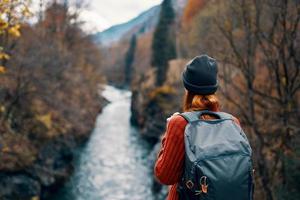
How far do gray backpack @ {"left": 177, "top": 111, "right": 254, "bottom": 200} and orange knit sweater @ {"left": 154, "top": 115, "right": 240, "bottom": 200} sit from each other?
0.09 m

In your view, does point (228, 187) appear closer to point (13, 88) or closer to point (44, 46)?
point (13, 88)

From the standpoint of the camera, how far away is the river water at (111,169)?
74.8 feet

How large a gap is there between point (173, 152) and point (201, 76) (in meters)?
0.67

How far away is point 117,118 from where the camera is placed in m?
50.2

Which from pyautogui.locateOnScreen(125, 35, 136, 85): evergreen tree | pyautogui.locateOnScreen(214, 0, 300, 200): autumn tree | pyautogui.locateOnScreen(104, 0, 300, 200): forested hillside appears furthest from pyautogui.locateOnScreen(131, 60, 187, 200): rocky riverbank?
pyautogui.locateOnScreen(125, 35, 136, 85): evergreen tree

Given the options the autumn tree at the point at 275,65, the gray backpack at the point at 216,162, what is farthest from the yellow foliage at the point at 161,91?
the gray backpack at the point at 216,162

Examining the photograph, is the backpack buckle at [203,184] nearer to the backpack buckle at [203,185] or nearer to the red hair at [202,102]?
the backpack buckle at [203,185]

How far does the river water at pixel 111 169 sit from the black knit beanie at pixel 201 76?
19.2m

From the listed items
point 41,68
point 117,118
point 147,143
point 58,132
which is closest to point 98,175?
point 58,132

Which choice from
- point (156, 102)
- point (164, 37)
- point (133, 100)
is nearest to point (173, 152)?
point (156, 102)

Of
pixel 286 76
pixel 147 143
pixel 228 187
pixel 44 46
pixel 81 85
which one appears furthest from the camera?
pixel 81 85

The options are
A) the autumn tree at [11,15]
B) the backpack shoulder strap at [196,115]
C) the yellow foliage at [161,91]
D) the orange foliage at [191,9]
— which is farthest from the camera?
the orange foliage at [191,9]

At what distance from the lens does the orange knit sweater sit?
3.33 meters

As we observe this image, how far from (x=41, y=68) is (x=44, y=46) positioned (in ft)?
8.40
